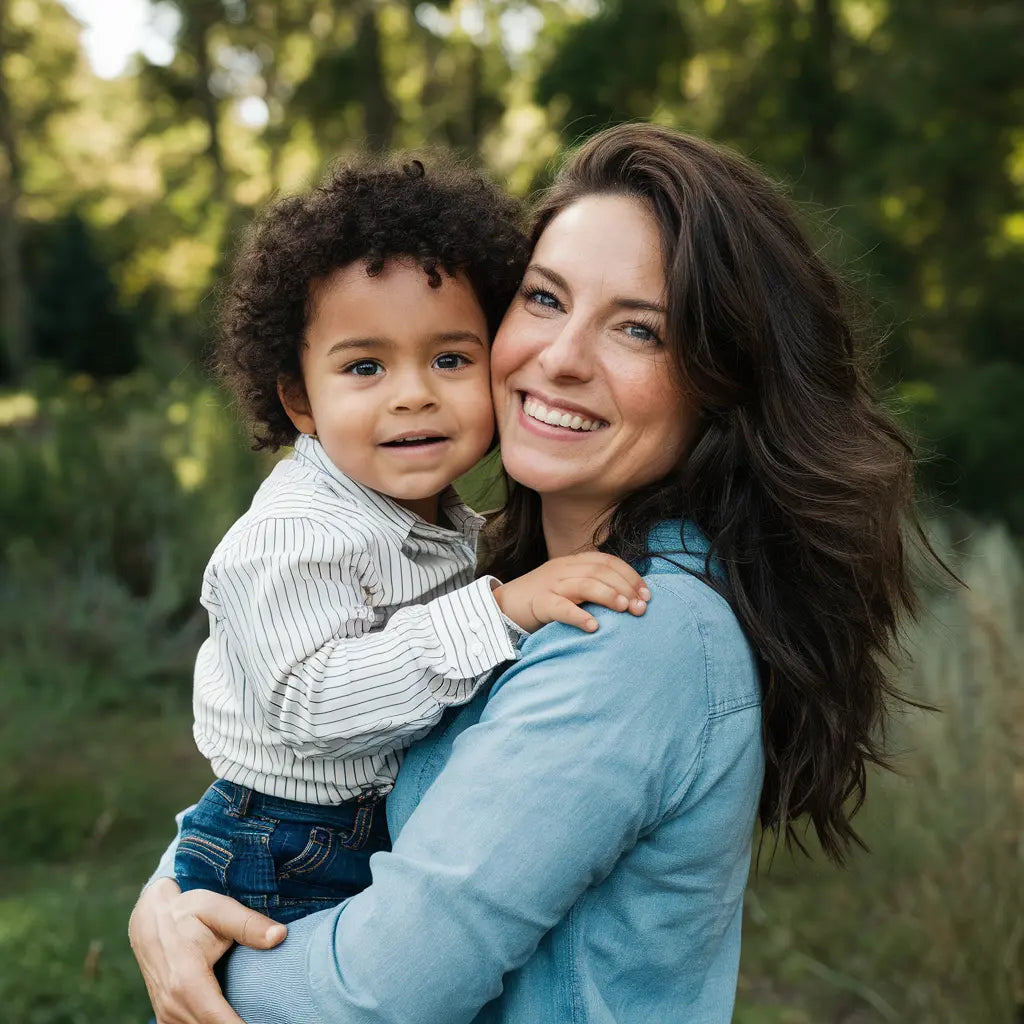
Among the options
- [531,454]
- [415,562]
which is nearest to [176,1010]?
[415,562]

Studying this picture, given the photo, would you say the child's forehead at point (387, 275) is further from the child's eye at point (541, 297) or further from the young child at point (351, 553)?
the child's eye at point (541, 297)

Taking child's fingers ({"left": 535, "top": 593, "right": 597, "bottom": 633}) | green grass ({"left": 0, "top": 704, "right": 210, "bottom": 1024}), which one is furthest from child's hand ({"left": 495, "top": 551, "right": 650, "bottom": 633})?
green grass ({"left": 0, "top": 704, "right": 210, "bottom": 1024})

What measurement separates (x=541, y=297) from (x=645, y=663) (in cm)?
74

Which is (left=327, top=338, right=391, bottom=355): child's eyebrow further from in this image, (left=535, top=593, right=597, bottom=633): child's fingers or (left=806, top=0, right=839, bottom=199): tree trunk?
(left=806, top=0, right=839, bottom=199): tree trunk

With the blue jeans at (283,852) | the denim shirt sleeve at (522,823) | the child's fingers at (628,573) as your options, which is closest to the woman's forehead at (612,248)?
the child's fingers at (628,573)

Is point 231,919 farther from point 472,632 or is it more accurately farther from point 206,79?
point 206,79

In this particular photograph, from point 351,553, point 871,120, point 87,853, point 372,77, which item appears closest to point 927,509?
point 871,120

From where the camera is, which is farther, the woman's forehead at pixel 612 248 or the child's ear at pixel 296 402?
the child's ear at pixel 296 402

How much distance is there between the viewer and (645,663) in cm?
160

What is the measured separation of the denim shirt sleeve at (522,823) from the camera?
1529 mm

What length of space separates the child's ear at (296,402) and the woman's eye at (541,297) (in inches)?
20.8

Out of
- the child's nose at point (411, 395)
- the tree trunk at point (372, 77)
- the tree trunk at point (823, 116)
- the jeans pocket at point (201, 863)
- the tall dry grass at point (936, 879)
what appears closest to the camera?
the jeans pocket at point (201, 863)

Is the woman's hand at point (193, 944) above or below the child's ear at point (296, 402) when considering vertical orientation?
below

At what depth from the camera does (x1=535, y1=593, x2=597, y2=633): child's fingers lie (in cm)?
165
